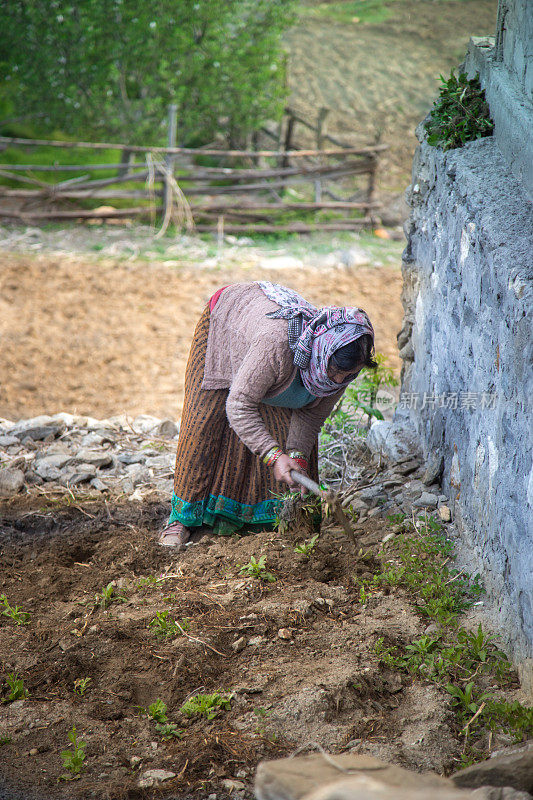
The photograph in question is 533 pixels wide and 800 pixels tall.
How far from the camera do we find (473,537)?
8.69 feet

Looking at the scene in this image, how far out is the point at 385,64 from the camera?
14469 millimetres

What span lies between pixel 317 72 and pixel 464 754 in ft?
47.6

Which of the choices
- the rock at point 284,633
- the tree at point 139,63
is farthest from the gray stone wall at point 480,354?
the tree at point 139,63

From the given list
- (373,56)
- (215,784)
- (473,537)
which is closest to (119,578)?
(215,784)

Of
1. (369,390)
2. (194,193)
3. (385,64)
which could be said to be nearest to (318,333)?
(369,390)

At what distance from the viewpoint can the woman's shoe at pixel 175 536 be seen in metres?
3.37

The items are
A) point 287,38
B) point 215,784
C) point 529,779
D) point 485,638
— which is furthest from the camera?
point 287,38

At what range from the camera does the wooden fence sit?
9164 mm

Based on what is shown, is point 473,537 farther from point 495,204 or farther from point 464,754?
point 495,204

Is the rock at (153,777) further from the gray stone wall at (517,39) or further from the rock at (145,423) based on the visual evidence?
the rock at (145,423)

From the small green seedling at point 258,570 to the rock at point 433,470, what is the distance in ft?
2.83

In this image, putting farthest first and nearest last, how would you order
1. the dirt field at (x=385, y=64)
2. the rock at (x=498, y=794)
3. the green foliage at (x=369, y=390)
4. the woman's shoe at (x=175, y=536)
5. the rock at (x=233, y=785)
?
the dirt field at (x=385, y=64) < the green foliage at (x=369, y=390) < the woman's shoe at (x=175, y=536) < the rock at (x=233, y=785) < the rock at (x=498, y=794)

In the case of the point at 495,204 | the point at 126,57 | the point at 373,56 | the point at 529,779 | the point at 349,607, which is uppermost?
the point at 373,56

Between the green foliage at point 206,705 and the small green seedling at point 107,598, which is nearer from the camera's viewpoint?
the green foliage at point 206,705
